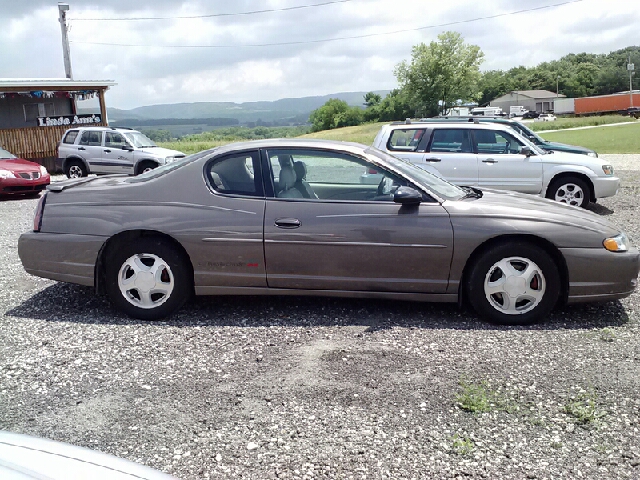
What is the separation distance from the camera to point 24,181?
14.8 meters

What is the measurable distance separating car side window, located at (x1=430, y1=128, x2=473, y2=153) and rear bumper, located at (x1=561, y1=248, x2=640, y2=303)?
6358mm

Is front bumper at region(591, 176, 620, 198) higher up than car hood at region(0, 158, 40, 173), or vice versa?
car hood at region(0, 158, 40, 173)

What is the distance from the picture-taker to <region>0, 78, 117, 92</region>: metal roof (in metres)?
22.9

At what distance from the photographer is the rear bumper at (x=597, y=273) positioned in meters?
4.89

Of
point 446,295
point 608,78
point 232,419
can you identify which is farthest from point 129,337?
point 608,78

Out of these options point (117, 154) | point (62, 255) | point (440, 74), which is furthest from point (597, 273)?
point (440, 74)

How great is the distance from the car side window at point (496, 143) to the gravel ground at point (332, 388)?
5780 mm

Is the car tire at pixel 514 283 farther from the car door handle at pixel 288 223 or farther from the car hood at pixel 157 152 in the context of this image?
the car hood at pixel 157 152

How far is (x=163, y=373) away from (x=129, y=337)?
0.82 metres

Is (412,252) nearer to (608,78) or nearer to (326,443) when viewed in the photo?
(326,443)

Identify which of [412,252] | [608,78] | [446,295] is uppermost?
[608,78]

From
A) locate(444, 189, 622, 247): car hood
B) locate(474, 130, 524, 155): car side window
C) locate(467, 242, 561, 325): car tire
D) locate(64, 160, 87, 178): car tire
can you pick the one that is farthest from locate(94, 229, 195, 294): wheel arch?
locate(64, 160, 87, 178): car tire

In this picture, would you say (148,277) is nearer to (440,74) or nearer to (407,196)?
(407,196)

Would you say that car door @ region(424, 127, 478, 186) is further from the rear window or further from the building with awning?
the building with awning
